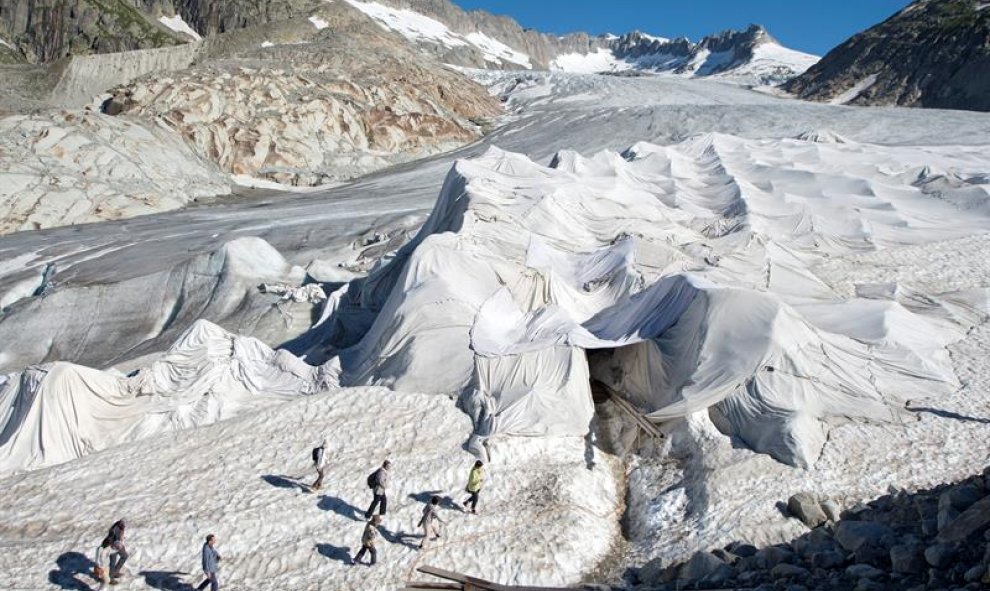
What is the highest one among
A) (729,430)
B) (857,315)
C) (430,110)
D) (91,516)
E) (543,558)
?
(430,110)

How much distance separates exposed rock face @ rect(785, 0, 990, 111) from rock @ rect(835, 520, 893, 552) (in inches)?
2981

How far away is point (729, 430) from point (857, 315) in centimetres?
527

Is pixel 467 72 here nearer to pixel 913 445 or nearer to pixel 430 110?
pixel 430 110

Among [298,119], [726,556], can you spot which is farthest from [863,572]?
[298,119]

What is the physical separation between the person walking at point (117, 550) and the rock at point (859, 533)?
36.0 ft

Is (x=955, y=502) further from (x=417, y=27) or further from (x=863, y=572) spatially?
(x=417, y=27)

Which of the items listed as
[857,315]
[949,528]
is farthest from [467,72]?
[949,528]

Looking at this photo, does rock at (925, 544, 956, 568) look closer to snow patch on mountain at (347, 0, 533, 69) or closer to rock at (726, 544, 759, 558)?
rock at (726, 544, 759, 558)

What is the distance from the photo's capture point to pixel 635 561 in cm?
1376

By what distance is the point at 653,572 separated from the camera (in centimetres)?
1308

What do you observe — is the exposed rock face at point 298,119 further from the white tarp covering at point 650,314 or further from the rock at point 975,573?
the rock at point 975,573

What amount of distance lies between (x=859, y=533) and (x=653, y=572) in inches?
123

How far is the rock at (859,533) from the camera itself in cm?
1169

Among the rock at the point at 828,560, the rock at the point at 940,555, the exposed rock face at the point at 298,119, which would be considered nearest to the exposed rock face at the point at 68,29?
the exposed rock face at the point at 298,119
